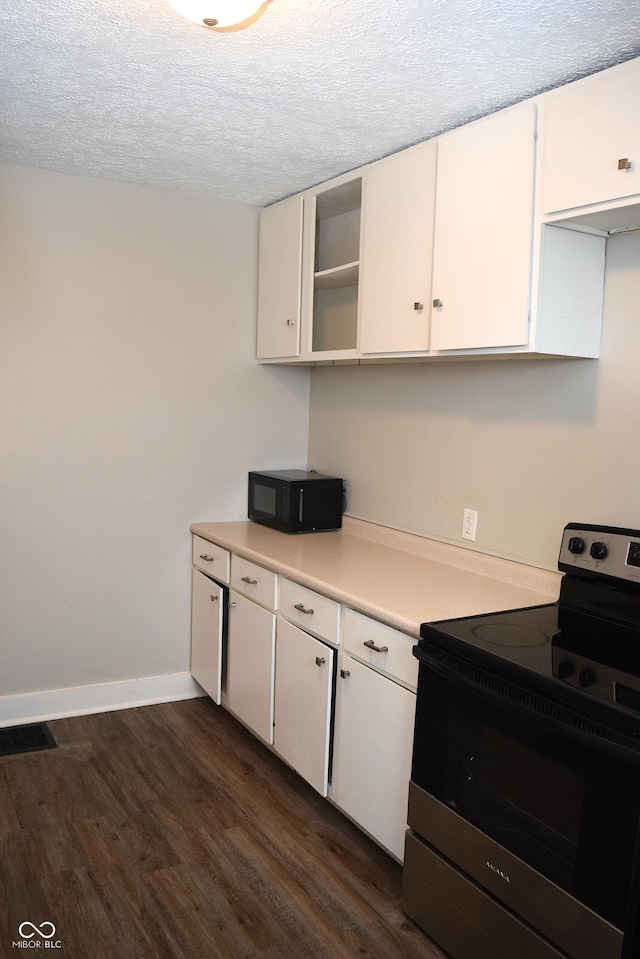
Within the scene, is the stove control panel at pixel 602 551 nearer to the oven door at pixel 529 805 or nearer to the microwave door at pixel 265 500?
the oven door at pixel 529 805

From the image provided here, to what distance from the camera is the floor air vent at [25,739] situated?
308 centimetres

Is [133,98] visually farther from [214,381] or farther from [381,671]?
[381,671]

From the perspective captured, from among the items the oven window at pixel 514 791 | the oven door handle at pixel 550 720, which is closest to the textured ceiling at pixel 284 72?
the oven door handle at pixel 550 720

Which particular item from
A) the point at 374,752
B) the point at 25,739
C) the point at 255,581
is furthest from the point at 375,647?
the point at 25,739

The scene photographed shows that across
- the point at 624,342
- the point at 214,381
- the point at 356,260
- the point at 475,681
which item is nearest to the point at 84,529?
the point at 214,381

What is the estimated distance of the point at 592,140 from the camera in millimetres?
1950

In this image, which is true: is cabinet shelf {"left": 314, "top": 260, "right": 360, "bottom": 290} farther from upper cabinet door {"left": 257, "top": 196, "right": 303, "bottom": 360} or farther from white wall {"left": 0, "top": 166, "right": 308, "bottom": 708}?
white wall {"left": 0, "top": 166, "right": 308, "bottom": 708}

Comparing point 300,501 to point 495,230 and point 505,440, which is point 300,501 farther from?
point 495,230

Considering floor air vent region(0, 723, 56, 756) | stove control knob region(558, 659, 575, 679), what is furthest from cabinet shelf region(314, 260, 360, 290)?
floor air vent region(0, 723, 56, 756)

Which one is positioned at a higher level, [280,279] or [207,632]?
[280,279]

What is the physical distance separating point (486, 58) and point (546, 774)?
176 centimetres

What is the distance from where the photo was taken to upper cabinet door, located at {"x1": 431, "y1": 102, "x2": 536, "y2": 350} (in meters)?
2.16

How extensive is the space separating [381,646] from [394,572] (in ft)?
1.67

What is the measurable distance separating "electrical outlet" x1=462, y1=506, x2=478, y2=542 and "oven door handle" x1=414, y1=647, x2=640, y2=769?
915mm
